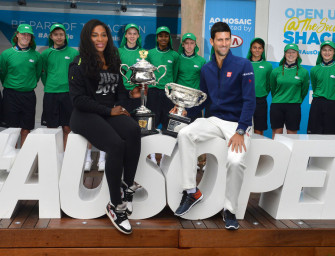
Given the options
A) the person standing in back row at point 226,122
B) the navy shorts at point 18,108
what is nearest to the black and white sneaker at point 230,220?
the person standing in back row at point 226,122

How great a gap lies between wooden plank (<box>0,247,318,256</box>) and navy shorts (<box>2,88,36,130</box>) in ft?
7.16

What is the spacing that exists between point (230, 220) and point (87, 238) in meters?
0.95

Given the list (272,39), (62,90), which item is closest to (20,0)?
(62,90)

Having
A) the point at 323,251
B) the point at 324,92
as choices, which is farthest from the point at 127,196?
the point at 324,92

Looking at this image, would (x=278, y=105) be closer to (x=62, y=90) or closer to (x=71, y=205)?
(x=62, y=90)

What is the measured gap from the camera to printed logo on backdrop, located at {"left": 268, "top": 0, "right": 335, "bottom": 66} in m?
6.21

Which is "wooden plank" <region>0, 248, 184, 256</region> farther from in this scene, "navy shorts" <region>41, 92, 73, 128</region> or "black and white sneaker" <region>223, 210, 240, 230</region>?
"navy shorts" <region>41, 92, 73, 128</region>

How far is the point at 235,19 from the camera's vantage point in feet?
19.9

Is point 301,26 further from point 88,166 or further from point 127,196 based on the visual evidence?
point 127,196

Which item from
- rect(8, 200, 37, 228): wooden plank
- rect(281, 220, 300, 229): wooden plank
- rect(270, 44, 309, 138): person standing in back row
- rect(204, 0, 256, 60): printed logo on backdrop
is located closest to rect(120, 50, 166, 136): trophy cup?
rect(8, 200, 37, 228): wooden plank

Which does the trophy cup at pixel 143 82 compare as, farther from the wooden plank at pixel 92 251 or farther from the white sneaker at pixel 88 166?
the white sneaker at pixel 88 166

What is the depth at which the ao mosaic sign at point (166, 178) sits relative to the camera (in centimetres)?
283

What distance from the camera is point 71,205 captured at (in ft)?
9.34

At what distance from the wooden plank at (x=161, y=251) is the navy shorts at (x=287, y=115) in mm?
2395
